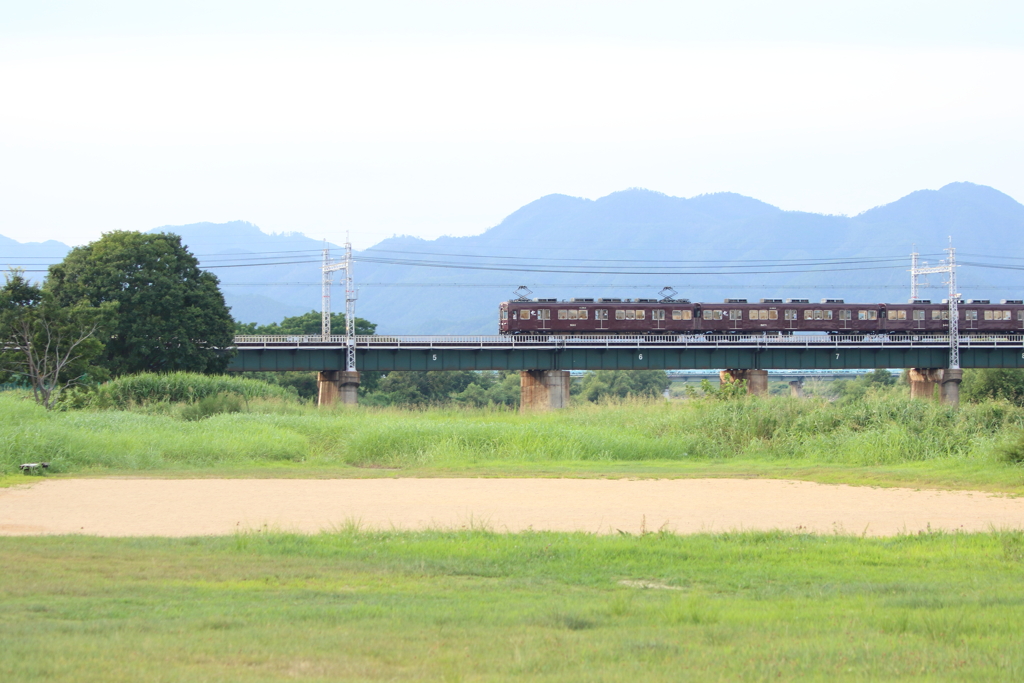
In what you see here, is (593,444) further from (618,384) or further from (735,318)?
(618,384)

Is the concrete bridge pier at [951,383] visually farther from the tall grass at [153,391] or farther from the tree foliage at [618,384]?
the tall grass at [153,391]

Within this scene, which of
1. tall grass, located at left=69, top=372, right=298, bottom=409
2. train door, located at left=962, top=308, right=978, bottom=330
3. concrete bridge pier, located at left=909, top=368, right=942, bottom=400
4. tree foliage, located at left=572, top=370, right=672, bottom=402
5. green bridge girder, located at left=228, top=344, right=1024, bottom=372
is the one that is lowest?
tree foliage, located at left=572, top=370, right=672, bottom=402

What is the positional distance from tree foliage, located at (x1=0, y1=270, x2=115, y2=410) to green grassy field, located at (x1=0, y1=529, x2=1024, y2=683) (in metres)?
20.5

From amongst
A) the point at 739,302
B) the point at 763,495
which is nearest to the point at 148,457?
the point at 763,495

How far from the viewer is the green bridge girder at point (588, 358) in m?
69.9

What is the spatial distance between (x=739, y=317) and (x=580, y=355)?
521 inches

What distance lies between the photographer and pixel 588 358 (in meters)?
72.1

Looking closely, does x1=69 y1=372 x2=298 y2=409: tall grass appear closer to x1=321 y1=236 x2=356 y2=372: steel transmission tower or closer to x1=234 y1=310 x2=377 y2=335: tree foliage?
x1=321 y1=236 x2=356 y2=372: steel transmission tower

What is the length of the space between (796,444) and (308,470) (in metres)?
12.7

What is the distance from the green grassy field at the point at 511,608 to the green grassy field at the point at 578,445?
384 inches

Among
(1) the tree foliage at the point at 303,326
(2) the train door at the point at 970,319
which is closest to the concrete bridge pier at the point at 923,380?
(2) the train door at the point at 970,319

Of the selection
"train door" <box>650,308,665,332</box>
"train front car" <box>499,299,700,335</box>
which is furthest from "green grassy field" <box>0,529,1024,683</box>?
"train door" <box>650,308,665,332</box>

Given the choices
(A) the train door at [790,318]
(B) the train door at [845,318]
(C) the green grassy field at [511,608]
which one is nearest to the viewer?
(C) the green grassy field at [511,608]

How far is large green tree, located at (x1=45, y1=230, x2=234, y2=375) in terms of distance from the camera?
2142 inches
